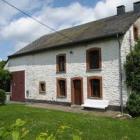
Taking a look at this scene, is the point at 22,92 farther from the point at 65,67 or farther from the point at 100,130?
the point at 100,130

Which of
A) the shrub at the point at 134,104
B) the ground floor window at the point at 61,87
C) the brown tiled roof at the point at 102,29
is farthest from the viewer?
the ground floor window at the point at 61,87

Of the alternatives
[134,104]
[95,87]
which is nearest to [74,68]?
[95,87]

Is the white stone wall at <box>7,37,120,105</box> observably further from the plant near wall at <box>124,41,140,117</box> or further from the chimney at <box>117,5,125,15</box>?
the chimney at <box>117,5,125,15</box>

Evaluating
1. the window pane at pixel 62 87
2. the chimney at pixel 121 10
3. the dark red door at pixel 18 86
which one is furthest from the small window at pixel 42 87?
the chimney at pixel 121 10

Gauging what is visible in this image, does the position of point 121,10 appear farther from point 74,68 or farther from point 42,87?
point 42,87

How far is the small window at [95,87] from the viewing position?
75.9 feet

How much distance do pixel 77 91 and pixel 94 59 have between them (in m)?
3.08

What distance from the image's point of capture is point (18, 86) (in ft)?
110

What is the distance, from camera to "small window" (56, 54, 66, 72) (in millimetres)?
26688

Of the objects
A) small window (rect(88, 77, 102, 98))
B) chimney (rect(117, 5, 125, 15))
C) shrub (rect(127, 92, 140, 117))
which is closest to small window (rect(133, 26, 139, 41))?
small window (rect(88, 77, 102, 98))

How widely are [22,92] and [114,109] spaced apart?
44.0ft

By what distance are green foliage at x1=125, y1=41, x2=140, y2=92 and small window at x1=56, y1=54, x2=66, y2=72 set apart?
6.66 meters

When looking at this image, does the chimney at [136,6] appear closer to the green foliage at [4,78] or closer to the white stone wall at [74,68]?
the white stone wall at [74,68]

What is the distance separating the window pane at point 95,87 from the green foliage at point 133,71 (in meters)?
2.68
